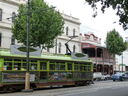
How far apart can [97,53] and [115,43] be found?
557 centimetres

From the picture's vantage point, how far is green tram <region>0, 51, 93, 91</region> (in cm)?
2269

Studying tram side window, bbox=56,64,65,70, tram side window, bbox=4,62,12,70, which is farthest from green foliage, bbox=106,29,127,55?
tram side window, bbox=4,62,12,70

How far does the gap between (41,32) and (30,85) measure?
389 inches

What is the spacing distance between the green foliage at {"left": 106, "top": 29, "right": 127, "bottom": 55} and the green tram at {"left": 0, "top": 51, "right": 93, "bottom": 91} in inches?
1235

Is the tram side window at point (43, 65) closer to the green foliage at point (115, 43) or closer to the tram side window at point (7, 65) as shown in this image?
the tram side window at point (7, 65)

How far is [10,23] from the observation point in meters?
41.1

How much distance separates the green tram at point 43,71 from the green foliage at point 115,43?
3138cm

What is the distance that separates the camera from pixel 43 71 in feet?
84.9

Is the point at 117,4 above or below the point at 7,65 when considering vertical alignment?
above

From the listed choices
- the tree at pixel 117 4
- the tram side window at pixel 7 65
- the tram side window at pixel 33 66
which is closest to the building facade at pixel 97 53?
the tram side window at pixel 33 66

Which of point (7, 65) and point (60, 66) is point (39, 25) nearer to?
point (60, 66)

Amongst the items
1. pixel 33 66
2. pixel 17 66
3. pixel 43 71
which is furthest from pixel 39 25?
pixel 17 66

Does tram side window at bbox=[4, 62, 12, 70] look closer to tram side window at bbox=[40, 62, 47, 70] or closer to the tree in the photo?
tram side window at bbox=[40, 62, 47, 70]

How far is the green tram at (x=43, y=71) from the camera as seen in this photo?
22688 millimetres
